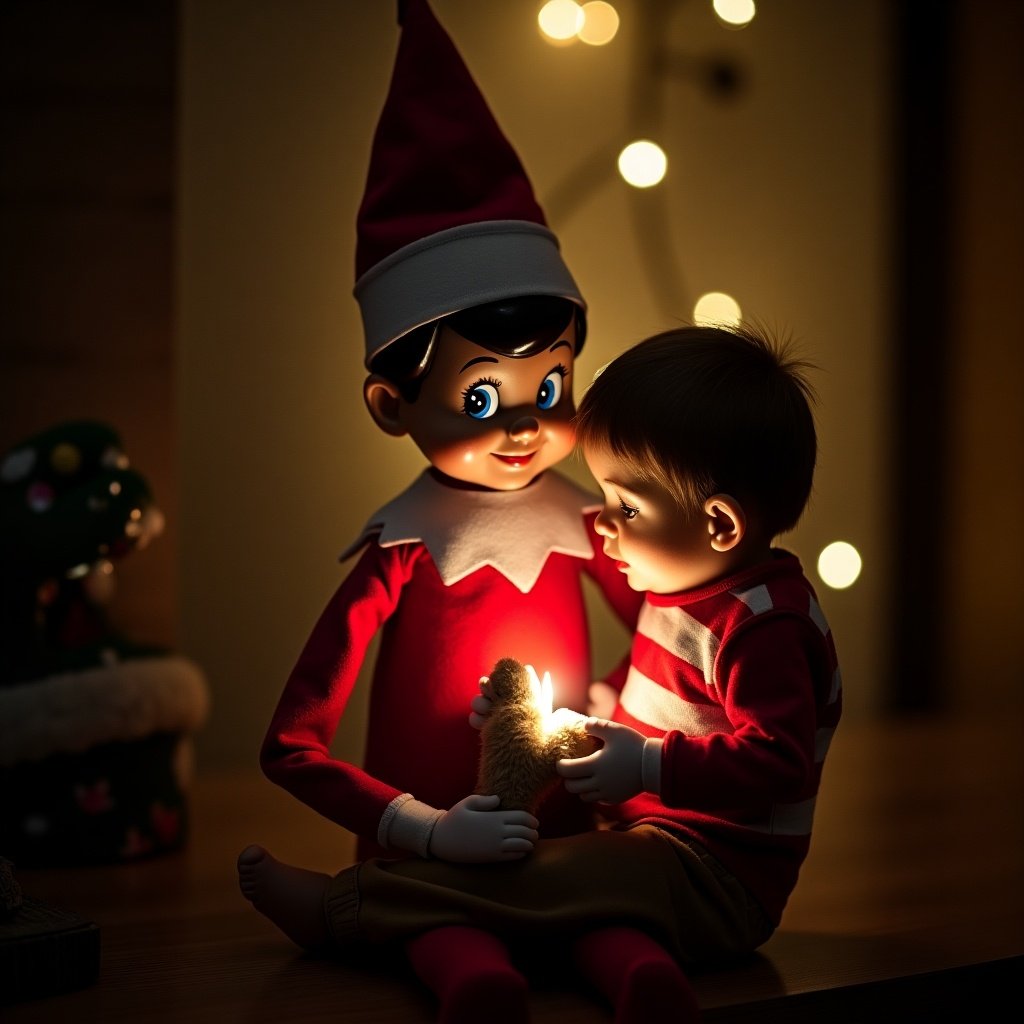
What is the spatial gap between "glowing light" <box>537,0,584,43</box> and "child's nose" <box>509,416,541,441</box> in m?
0.82

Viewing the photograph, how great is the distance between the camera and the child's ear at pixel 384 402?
1007mm

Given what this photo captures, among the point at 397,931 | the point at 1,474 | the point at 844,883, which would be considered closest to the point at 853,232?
the point at 844,883

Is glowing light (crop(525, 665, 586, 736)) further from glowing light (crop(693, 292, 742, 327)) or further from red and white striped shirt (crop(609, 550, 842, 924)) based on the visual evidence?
glowing light (crop(693, 292, 742, 327))

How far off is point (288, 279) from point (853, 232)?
880 millimetres

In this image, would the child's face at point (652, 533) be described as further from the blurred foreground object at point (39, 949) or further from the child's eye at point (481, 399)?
the blurred foreground object at point (39, 949)

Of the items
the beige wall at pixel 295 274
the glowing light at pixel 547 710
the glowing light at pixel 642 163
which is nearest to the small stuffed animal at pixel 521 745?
the glowing light at pixel 547 710

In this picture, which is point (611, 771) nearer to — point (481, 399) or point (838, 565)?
point (481, 399)

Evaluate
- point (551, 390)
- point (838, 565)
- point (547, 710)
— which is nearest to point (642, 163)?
point (838, 565)

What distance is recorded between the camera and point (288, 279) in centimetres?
150

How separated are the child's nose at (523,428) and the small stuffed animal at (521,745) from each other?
18 cm

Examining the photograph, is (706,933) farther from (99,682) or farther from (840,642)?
(840,642)

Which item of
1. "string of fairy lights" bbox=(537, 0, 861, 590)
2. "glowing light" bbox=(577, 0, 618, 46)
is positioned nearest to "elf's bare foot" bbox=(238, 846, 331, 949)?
"string of fairy lights" bbox=(537, 0, 861, 590)

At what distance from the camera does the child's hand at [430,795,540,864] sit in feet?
2.76

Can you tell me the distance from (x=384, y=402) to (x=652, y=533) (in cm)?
25
